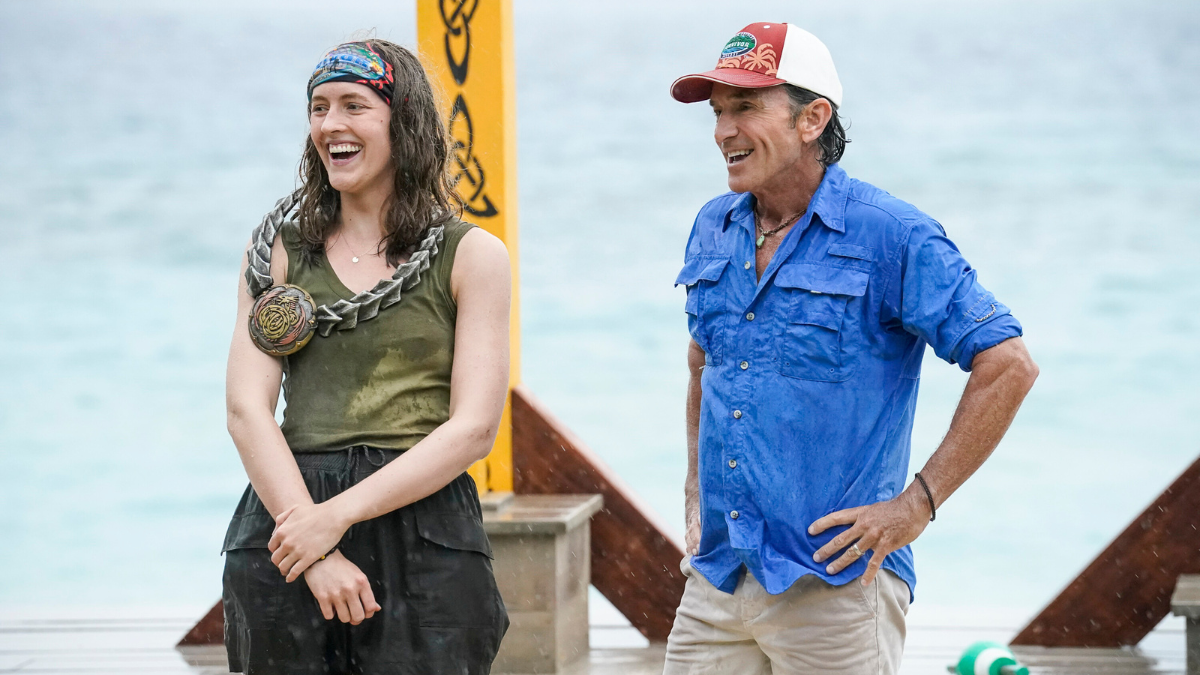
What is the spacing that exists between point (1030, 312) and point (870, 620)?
15403 mm

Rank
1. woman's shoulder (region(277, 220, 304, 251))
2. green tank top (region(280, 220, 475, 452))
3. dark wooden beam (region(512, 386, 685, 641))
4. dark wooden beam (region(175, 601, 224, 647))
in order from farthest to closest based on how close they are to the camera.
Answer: dark wooden beam (region(175, 601, 224, 647)), dark wooden beam (region(512, 386, 685, 641)), woman's shoulder (region(277, 220, 304, 251)), green tank top (region(280, 220, 475, 452))

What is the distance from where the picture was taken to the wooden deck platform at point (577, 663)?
12.5 feet

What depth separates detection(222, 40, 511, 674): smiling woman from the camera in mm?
1709

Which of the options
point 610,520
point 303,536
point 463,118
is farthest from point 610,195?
point 303,536

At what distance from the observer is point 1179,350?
1605cm

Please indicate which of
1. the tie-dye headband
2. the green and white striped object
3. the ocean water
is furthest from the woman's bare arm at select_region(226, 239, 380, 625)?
the ocean water

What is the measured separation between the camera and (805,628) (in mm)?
1901

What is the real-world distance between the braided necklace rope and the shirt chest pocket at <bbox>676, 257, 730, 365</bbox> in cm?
47

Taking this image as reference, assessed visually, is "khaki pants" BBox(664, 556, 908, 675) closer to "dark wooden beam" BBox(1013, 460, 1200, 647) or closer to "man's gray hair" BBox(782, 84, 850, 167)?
"man's gray hair" BBox(782, 84, 850, 167)

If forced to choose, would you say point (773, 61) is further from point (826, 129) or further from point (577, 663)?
point (577, 663)

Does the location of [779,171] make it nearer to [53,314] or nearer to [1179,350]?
[1179,350]

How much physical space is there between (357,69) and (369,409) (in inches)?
20.3

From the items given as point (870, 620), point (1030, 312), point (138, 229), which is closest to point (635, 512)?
point (870, 620)

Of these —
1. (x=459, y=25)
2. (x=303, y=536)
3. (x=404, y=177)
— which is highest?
(x=459, y=25)
